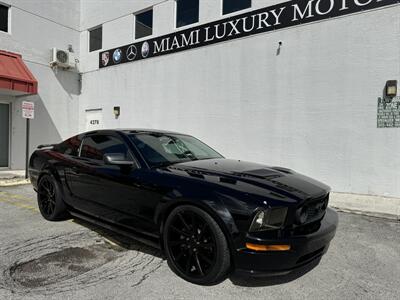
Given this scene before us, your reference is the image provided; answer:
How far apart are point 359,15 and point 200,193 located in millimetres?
6353

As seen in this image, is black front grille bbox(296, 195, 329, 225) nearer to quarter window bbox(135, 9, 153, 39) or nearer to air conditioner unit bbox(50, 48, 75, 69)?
quarter window bbox(135, 9, 153, 39)

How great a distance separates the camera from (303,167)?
7.64 metres

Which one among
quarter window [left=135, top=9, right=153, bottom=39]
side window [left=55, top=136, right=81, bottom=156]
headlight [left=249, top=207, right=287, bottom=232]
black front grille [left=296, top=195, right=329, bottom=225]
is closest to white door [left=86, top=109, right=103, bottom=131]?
quarter window [left=135, top=9, right=153, bottom=39]

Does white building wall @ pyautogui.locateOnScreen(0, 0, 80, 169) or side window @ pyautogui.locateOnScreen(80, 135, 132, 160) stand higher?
white building wall @ pyautogui.locateOnScreen(0, 0, 80, 169)

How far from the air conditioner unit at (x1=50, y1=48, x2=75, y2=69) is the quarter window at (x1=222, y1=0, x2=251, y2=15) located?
6.79 meters

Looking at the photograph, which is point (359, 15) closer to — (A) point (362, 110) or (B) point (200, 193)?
(A) point (362, 110)

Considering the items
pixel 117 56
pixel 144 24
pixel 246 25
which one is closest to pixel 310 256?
pixel 246 25

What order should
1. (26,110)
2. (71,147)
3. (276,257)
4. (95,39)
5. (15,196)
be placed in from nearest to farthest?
(276,257) → (71,147) → (15,196) → (26,110) → (95,39)

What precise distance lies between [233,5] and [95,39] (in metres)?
6.64

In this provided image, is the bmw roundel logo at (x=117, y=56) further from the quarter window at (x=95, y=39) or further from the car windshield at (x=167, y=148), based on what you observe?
the car windshield at (x=167, y=148)

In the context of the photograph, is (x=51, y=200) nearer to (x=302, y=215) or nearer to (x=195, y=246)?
(x=195, y=246)

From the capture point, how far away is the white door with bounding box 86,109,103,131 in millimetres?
12375

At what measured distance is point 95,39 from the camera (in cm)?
1278

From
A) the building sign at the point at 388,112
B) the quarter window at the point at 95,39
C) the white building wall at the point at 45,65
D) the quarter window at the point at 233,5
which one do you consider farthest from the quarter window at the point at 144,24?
the building sign at the point at 388,112
